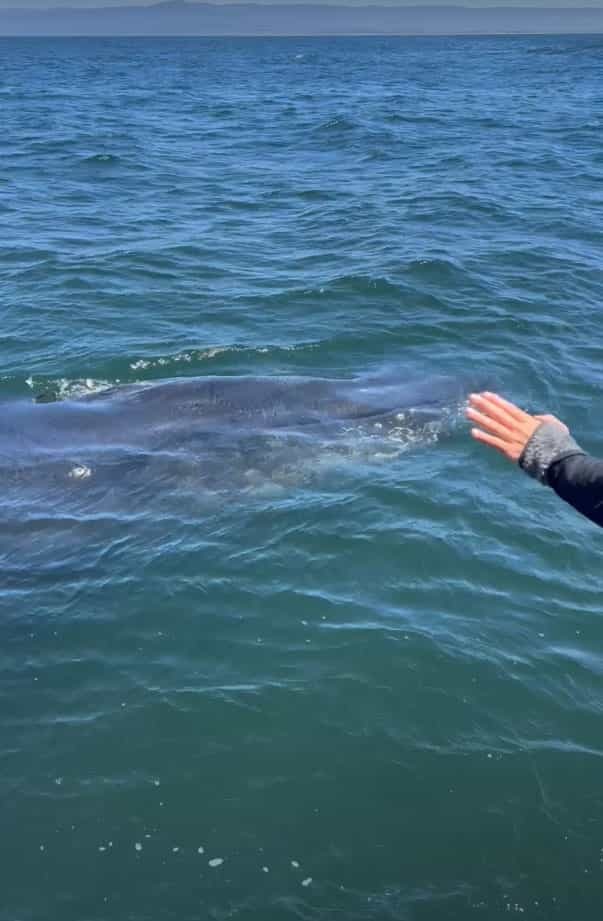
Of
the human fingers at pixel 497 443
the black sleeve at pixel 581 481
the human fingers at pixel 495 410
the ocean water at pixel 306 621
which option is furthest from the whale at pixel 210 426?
the black sleeve at pixel 581 481

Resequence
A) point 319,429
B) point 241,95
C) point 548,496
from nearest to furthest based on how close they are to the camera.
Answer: point 548,496, point 319,429, point 241,95

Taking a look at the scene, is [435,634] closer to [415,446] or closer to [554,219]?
[415,446]

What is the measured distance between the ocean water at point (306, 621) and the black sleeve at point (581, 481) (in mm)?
3442

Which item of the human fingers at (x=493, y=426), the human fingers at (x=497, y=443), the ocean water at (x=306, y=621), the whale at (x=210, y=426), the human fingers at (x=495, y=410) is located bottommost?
the ocean water at (x=306, y=621)

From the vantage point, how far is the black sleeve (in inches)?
217

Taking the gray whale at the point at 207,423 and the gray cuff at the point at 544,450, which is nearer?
the gray cuff at the point at 544,450

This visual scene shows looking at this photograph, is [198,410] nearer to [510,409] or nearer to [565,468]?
[510,409]

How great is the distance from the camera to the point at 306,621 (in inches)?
412

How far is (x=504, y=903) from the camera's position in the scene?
744 centimetres

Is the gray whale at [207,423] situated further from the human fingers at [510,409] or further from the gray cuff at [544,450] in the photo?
the gray cuff at [544,450]

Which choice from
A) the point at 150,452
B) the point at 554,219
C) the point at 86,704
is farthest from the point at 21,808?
the point at 554,219

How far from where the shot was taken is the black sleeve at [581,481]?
217 inches

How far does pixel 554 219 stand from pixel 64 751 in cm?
2230

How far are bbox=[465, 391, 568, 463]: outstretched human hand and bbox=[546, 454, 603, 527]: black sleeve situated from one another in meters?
0.23
